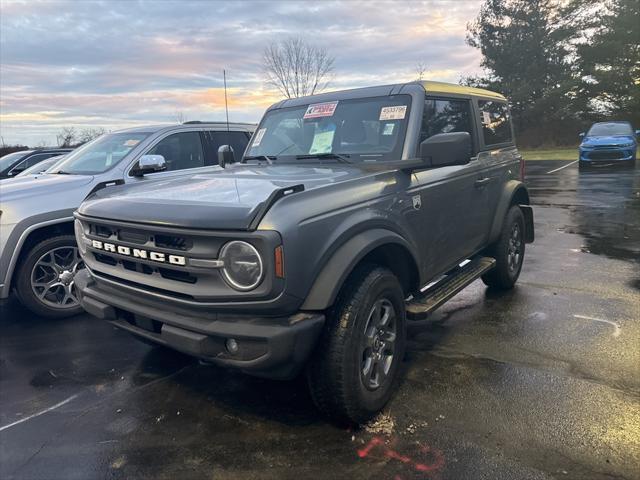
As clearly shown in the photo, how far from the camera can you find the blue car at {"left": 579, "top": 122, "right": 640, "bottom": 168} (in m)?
17.5

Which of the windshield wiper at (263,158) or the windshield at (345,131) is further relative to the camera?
the windshield wiper at (263,158)

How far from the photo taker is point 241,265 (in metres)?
2.42

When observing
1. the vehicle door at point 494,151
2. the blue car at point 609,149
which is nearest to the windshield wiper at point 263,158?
the vehicle door at point 494,151

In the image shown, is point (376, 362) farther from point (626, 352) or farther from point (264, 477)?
point (626, 352)

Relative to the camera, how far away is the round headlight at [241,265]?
93.6 inches

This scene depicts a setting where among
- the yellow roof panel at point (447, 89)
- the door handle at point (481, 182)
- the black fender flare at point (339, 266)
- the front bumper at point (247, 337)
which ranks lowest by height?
the front bumper at point (247, 337)

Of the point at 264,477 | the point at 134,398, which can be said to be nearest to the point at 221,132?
the point at 134,398

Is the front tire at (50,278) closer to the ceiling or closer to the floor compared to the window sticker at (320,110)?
closer to the floor

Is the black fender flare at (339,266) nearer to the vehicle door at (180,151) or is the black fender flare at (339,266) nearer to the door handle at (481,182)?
the door handle at (481,182)

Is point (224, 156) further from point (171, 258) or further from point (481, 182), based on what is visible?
point (481, 182)

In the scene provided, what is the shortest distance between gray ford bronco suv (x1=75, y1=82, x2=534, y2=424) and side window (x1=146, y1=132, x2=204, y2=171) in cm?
199

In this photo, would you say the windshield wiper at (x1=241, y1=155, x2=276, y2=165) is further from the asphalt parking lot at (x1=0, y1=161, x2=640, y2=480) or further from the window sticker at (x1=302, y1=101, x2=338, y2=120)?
the asphalt parking lot at (x1=0, y1=161, x2=640, y2=480)

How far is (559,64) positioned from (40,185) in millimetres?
37631

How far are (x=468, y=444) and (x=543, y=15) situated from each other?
→ 130 feet
